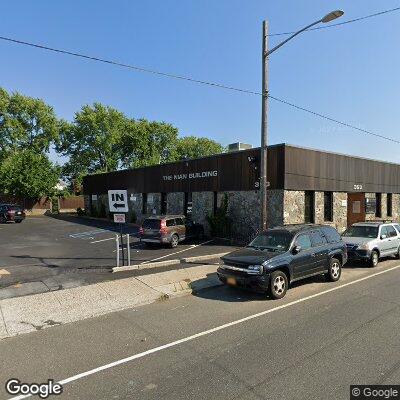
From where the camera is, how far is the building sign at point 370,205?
25.0 m

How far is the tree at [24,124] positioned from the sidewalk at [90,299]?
46.8 m

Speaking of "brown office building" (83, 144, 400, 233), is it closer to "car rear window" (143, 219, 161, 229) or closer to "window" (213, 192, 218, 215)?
"window" (213, 192, 218, 215)

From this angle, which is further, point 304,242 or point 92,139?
point 92,139

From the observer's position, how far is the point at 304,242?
417 inches

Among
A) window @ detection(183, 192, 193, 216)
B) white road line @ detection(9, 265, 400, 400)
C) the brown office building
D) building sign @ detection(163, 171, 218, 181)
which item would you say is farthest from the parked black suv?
window @ detection(183, 192, 193, 216)

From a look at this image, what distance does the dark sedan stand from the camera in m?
32.8

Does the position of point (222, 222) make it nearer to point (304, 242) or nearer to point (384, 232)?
point (384, 232)

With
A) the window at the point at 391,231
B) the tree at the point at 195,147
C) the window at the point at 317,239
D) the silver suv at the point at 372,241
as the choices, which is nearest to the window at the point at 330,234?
the window at the point at 317,239

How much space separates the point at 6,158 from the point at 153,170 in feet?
97.5

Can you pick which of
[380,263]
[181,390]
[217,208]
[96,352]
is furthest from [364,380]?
[217,208]

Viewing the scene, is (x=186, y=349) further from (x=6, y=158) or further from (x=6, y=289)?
(x=6, y=158)

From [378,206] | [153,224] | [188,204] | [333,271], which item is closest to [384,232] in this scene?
[333,271]

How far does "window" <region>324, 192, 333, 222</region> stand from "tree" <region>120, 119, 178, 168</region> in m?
39.3

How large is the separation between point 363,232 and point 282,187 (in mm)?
5039
